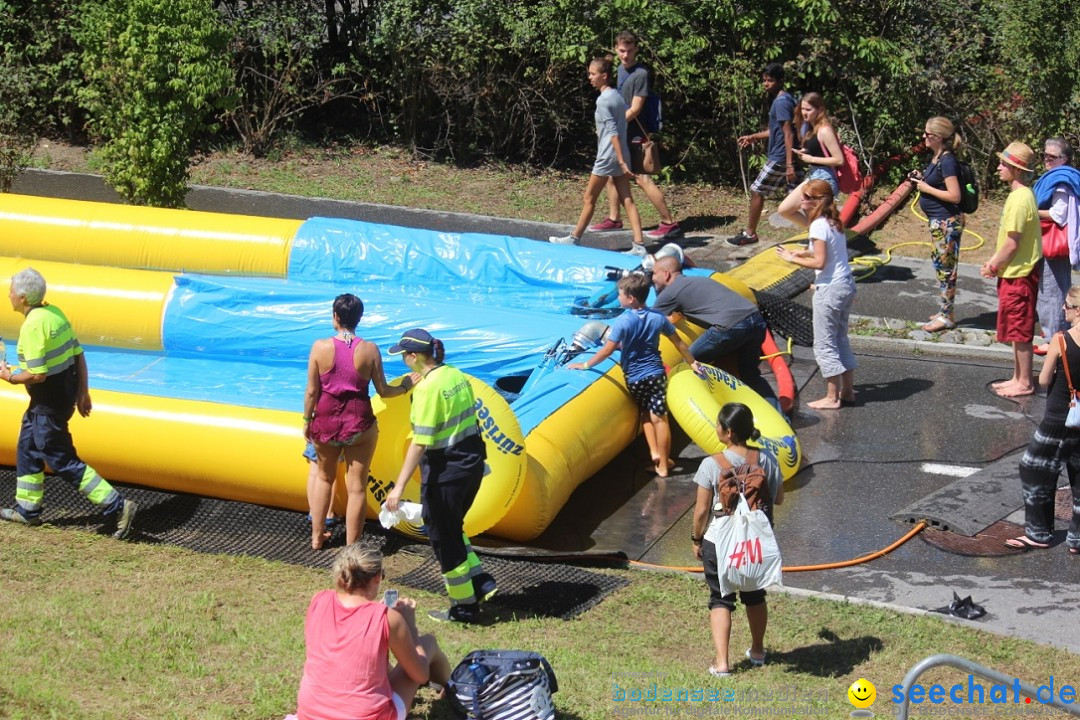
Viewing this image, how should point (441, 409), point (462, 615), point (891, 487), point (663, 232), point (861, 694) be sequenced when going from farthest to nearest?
point (663, 232) < point (891, 487) < point (462, 615) < point (441, 409) < point (861, 694)

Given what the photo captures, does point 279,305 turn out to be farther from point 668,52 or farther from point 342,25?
point 342,25

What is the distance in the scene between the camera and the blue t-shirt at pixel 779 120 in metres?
12.0

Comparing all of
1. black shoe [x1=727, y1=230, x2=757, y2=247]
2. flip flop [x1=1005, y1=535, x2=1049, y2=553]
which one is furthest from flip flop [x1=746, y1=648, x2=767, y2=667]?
black shoe [x1=727, y1=230, x2=757, y2=247]

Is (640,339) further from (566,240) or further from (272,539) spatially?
(566,240)

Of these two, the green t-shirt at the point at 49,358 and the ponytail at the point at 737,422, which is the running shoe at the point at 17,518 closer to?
the green t-shirt at the point at 49,358

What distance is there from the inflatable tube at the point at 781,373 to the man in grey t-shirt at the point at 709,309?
90 mm

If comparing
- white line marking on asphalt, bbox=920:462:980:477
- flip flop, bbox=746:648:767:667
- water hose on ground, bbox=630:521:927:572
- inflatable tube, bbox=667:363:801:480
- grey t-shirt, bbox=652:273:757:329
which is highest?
grey t-shirt, bbox=652:273:757:329

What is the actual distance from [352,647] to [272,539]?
266 centimetres

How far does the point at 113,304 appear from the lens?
9.66 m

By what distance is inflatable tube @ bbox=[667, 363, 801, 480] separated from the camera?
8008mm

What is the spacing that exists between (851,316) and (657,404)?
131 inches

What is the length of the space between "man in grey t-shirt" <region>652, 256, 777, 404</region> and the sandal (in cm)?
208

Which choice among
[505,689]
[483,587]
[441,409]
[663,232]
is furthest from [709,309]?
[505,689]

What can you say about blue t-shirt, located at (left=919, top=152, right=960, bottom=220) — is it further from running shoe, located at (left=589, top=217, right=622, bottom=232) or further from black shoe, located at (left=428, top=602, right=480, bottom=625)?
black shoe, located at (left=428, top=602, right=480, bottom=625)
